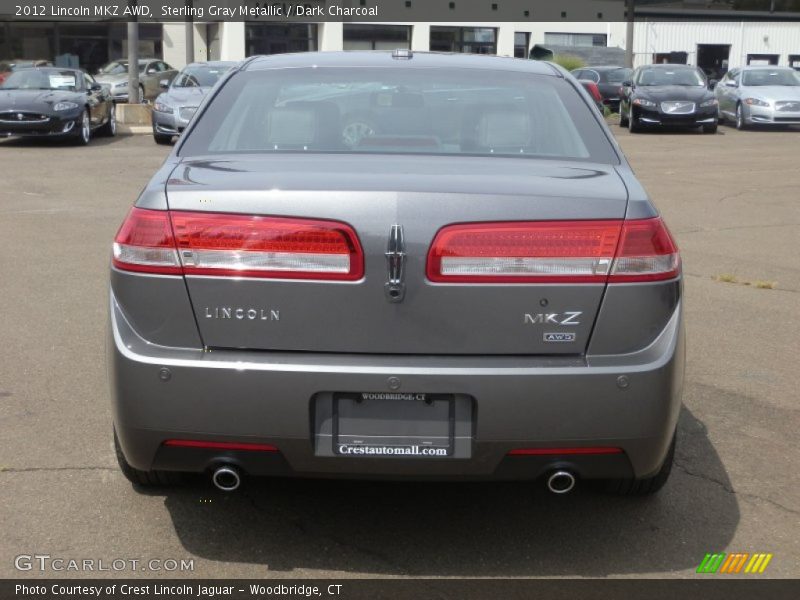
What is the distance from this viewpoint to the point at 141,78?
3503cm

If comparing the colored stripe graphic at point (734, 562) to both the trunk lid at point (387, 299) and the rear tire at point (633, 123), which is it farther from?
the rear tire at point (633, 123)

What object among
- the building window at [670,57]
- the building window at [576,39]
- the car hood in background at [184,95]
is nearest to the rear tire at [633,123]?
the car hood in background at [184,95]

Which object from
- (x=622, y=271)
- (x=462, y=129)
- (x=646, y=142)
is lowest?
(x=646, y=142)

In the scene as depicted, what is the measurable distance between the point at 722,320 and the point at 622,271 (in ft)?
13.6

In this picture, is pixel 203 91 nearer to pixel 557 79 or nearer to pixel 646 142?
pixel 646 142

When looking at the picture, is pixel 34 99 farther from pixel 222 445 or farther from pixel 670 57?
pixel 670 57

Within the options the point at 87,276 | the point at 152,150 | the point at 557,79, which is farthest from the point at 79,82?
the point at 557,79

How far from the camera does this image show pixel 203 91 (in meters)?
18.9

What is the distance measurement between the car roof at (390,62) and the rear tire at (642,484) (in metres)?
1.65

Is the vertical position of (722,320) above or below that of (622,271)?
below

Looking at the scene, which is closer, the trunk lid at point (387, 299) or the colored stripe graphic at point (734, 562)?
the trunk lid at point (387, 299)

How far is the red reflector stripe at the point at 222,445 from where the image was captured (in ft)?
11.3

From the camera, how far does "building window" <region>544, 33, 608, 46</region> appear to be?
61.1m

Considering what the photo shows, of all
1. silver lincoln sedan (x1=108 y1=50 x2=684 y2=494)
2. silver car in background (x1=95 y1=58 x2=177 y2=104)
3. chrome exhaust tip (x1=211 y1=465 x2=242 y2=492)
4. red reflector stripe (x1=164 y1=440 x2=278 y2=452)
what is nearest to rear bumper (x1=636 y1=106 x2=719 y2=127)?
silver car in background (x1=95 y1=58 x2=177 y2=104)
